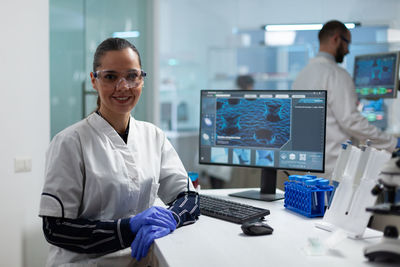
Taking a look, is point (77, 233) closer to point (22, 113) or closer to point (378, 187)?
point (378, 187)

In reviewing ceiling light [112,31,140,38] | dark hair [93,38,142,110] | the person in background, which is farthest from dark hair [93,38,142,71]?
ceiling light [112,31,140,38]

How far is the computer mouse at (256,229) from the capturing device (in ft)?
4.50

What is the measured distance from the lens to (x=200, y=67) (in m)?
5.54

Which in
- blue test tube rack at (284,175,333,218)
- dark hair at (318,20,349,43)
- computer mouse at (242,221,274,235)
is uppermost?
dark hair at (318,20,349,43)

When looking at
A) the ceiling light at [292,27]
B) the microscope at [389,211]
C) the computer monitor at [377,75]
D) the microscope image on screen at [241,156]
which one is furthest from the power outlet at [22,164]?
the ceiling light at [292,27]

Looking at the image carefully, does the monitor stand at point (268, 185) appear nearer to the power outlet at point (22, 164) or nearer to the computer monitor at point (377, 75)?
the power outlet at point (22, 164)

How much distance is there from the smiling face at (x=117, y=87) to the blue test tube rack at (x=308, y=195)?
728 mm

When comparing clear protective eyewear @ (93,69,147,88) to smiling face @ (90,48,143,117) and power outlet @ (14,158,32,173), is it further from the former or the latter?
power outlet @ (14,158,32,173)

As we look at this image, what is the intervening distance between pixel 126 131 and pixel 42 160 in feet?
3.96

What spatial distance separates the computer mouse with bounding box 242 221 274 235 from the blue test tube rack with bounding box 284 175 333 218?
0.91 ft

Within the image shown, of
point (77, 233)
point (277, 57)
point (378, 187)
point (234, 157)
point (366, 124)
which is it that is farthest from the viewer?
point (277, 57)

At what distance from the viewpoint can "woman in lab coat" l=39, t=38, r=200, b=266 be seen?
1401 millimetres

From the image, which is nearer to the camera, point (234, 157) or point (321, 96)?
point (321, 96)

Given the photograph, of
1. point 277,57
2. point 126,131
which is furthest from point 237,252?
point 277,57
